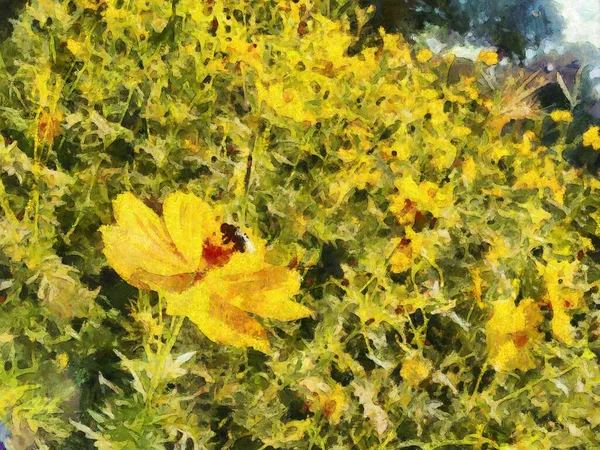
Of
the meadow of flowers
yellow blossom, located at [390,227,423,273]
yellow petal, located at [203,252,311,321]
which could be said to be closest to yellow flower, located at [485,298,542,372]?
the meadow of flowers

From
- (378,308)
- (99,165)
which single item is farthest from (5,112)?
(378,308)

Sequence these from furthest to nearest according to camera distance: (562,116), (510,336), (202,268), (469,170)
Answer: (562,116) → (469,170) → (510,336) → (202,268)

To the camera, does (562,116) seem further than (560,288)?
Yes

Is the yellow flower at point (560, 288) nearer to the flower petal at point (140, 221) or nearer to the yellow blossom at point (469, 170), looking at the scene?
the yellow blossom at point (469, 170)

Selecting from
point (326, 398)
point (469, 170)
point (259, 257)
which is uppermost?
point (469, 170)

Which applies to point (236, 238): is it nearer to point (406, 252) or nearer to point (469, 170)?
point (406, 252)

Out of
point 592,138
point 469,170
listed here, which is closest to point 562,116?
point 592,138

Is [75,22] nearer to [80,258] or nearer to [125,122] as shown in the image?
[125,122]

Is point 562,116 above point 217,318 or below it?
above

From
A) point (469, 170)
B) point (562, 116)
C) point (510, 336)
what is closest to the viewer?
point (510, 336)
